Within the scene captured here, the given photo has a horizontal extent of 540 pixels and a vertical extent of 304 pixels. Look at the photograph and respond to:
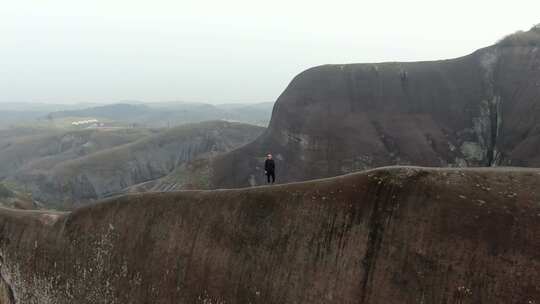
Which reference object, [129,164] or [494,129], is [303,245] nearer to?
[494,129]

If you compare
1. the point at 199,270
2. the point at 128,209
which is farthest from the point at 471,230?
the point at 128,209

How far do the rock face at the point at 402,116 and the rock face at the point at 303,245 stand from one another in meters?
40.2

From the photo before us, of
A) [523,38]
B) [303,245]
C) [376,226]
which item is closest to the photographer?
[376,226]

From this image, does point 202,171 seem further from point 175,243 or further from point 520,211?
point 520,211

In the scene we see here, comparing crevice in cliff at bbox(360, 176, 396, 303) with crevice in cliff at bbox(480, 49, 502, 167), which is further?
crevice in cliff at bbox(480, 49, 502, 167)

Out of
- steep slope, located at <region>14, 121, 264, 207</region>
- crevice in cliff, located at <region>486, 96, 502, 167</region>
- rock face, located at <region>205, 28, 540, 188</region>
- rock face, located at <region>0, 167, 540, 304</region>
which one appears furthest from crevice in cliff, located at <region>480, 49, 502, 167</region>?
steep slope, located at <region>14, 121, 264, 207</region>

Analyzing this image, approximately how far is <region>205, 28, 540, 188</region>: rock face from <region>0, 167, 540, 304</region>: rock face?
40.2 m

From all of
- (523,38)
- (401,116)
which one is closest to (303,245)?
(401,116)

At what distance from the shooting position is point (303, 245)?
60.0 ft

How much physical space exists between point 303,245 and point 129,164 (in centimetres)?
10526

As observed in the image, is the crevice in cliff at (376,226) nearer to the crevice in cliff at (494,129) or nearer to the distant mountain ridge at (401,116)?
the distant mountain ridge at (401,116)

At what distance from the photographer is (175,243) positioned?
21.7 meters

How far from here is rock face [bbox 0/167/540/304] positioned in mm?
14719

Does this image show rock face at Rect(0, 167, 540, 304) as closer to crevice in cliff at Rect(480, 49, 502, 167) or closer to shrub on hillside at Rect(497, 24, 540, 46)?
crevice in cliff at Rect(480, 49, 502, 167)
